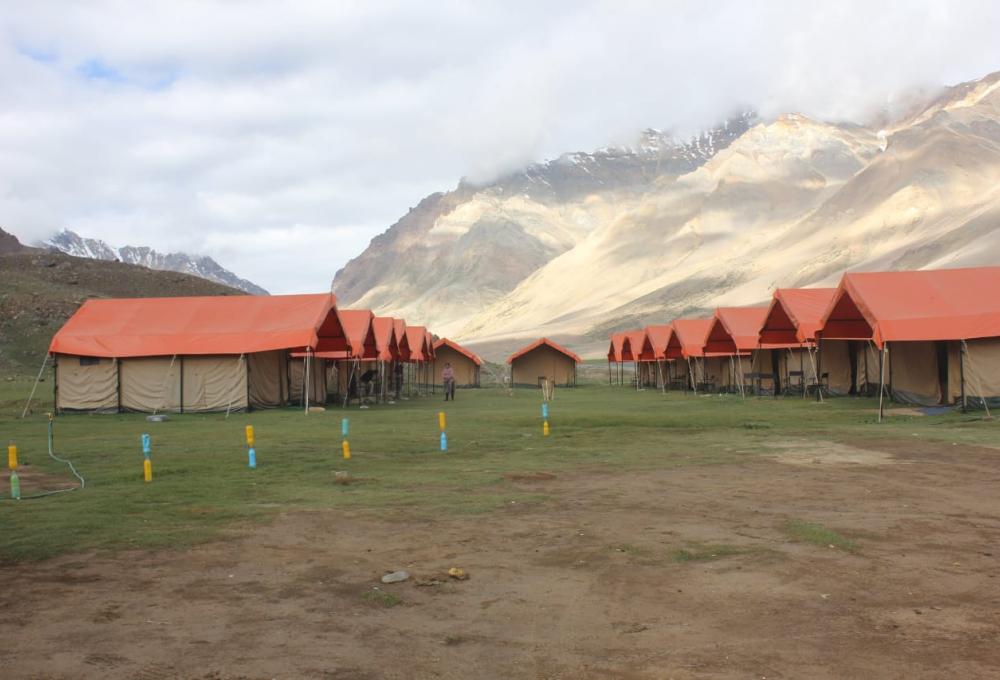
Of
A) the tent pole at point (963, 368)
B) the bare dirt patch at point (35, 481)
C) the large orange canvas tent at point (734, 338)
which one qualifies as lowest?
the bare dirt patch at point (35, 481)

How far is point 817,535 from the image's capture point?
9016 millimetres

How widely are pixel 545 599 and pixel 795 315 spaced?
27.3 meters

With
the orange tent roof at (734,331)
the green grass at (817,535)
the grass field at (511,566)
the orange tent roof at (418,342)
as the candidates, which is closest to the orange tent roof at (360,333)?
the orange tent roof at (418,342)

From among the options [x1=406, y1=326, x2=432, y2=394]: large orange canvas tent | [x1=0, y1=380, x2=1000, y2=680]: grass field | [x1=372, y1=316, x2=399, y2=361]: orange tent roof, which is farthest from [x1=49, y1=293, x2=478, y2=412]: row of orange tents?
[x1=406, y1=326, x2=432, y2=394]: large orange canvas tent

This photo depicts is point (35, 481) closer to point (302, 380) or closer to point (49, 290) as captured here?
point (302, 380)

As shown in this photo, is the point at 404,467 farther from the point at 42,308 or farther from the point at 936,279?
the point at 42,308

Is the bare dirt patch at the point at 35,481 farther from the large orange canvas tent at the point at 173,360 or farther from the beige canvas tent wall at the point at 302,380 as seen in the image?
the beige canvas tent wall at the point at 302,380

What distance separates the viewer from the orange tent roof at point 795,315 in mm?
31831

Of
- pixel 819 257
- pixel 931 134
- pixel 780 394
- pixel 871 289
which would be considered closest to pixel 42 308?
pixel 780 394

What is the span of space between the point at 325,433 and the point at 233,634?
15121 mm

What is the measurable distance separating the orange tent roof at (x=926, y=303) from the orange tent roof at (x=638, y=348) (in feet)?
79.6

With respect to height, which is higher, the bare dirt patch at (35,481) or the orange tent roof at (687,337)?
the orange tent roof at (687,337)

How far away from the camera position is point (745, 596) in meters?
6.98

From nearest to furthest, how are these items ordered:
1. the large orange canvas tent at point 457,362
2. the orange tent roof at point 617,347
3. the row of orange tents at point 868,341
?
the row of orange tents at point 868,341 < the large orange canvas tent at point 457,362 < the orange tent roof at point 617,347
